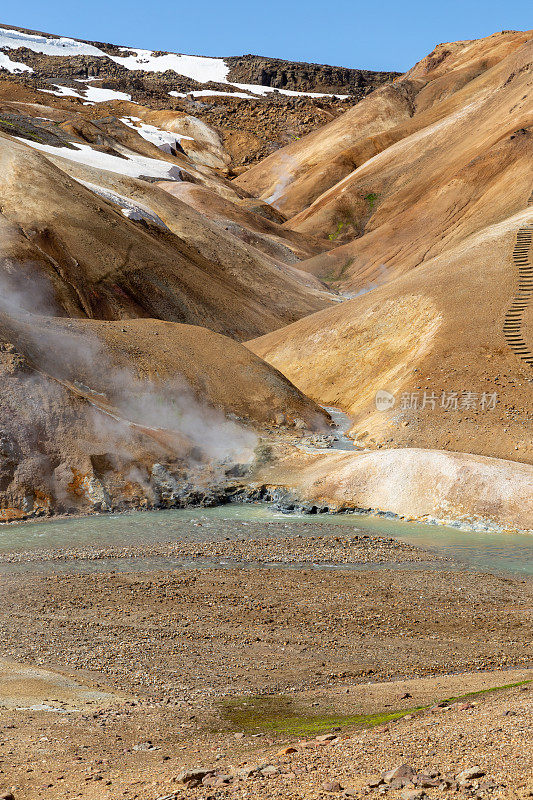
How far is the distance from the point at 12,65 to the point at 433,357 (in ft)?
575

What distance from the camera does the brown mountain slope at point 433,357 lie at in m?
Answer: 35.0

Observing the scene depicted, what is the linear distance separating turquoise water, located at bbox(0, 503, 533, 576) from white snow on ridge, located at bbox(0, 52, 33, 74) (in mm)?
176232

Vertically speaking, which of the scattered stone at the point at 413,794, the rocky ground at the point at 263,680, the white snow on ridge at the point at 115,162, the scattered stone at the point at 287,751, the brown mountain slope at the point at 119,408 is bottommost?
the rocky ground at the point at 263,680

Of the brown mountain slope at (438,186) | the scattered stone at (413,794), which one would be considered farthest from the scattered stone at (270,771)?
the brown mountain slope at (438,186)

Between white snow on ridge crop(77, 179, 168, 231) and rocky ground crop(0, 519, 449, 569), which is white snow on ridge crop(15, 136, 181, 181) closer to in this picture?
white snow on ridge crop(77, 179, 168, 231)

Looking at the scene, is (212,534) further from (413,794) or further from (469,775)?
(413,794)

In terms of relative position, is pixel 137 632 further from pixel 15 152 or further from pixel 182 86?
pixel 182 86

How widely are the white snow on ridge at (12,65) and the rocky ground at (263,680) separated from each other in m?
183

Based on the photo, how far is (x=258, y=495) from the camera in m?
30.5

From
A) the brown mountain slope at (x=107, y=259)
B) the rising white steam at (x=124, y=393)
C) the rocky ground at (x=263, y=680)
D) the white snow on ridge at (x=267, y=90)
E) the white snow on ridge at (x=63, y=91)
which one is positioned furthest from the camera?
the white snow on ridge at (x=267, y=90)

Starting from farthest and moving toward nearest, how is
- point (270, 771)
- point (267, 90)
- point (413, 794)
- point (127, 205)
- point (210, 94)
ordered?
point (267, 90) < point (210, 94) < point (127, 205) < point (270, 771) < point (413, 794)

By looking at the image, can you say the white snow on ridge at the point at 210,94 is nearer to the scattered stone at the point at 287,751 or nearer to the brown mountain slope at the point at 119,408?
the brown mountain slope at the point at 119,408

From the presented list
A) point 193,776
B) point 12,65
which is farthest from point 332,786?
point 12,65

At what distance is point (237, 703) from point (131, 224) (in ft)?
165
